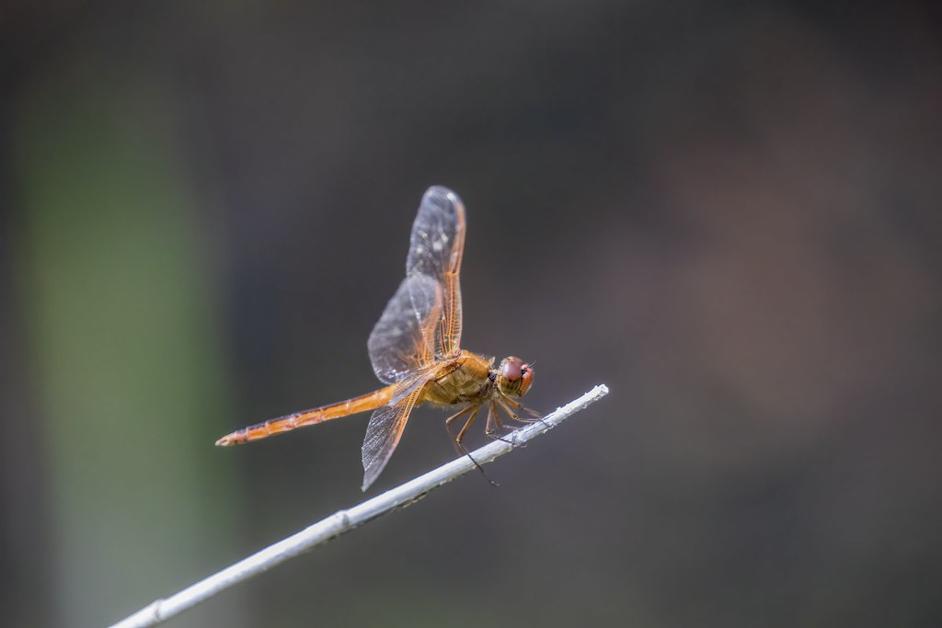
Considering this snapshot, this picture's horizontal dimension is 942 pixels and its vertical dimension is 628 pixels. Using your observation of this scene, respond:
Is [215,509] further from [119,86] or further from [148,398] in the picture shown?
[119,86]

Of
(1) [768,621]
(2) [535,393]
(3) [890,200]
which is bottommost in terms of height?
(1) [768,621]

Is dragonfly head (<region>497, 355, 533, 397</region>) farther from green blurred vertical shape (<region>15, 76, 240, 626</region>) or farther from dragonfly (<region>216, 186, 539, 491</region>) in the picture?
green blurred vertical shape (<region>15, 76, 240, 626</region>)

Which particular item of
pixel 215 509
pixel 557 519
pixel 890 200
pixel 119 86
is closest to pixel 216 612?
pixel 215 509

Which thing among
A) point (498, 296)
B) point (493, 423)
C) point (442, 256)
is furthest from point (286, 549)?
point (498, 296)

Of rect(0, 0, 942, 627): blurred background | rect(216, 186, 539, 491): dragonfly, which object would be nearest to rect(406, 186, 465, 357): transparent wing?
rect(216, 186, 539, 491): dragonfly

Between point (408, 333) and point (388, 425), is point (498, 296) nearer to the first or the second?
point (408, 333)

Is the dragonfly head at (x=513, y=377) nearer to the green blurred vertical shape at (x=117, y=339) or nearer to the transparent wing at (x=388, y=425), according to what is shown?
the transparent wing at (x=388, y=425)
